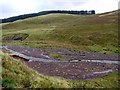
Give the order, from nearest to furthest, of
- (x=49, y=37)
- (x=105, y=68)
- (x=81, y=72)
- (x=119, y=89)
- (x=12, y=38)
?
(x=119, y=89), (x=81, y=72), (x=105, y=68), (x=49, y=37), (x=12, y=38)

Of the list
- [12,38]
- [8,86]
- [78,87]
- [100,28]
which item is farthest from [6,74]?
[12,38]

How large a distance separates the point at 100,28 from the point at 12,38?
1560 inches

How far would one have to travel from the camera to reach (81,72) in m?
35.2

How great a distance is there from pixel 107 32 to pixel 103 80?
6230cm

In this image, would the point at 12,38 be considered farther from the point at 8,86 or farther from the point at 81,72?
the point at 8,86

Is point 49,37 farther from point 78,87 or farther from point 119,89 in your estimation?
point 78,87

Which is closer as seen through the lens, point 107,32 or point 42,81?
point 42,81

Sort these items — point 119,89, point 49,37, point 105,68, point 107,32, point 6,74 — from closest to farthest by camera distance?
point 6,74, point 119,89, point 105,68, point 107,32, point 49,37

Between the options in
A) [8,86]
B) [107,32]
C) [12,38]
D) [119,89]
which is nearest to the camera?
[8,86]

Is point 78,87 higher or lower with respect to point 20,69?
lower

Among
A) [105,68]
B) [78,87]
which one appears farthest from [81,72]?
[78,87]

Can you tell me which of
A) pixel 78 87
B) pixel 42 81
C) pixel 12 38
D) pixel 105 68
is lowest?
pixel 12 38

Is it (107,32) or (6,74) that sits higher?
(6,74)

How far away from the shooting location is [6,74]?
709 inches
